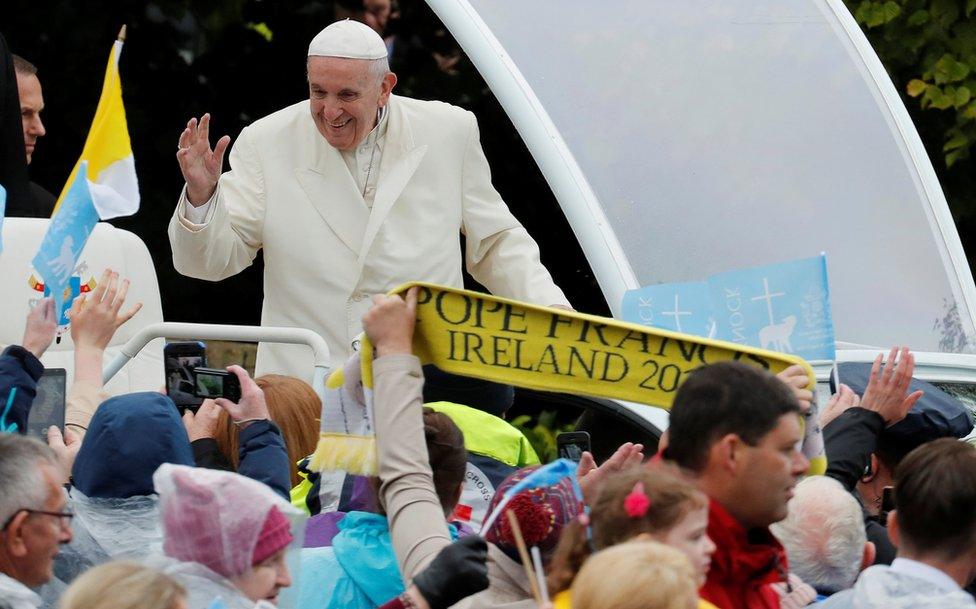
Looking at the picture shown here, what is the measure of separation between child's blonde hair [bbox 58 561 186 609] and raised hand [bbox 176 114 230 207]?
7.61ft

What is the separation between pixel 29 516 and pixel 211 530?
35 centimetres

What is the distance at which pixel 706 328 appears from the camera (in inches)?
187

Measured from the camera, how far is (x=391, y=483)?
11.3ft

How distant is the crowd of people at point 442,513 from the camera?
3.05m

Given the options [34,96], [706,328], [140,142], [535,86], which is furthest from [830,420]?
[140,142]

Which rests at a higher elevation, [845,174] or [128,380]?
[845,174]

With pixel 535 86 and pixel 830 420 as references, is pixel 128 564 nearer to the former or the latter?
pixel 830 420

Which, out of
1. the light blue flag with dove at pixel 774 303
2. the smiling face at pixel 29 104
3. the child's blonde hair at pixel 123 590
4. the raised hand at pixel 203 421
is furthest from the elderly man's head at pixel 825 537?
the smiling face at pixel 29 104

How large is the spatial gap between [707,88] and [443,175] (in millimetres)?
1301

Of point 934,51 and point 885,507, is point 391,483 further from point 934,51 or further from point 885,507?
point 934,51

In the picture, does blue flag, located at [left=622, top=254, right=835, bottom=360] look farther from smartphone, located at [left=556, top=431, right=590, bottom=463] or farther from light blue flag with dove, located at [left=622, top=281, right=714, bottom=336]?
smartphone, located at [left=556, top=431, right=590, bottom=463]

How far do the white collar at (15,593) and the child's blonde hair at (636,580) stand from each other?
1.02 m

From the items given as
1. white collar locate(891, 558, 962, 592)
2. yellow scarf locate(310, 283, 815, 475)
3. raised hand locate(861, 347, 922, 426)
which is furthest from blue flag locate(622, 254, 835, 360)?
white collar locate(891, 558, 962, 592)

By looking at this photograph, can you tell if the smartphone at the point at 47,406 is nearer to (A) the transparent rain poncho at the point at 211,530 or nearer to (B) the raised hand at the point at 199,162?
(B) the raised hand at the point at 199,162
